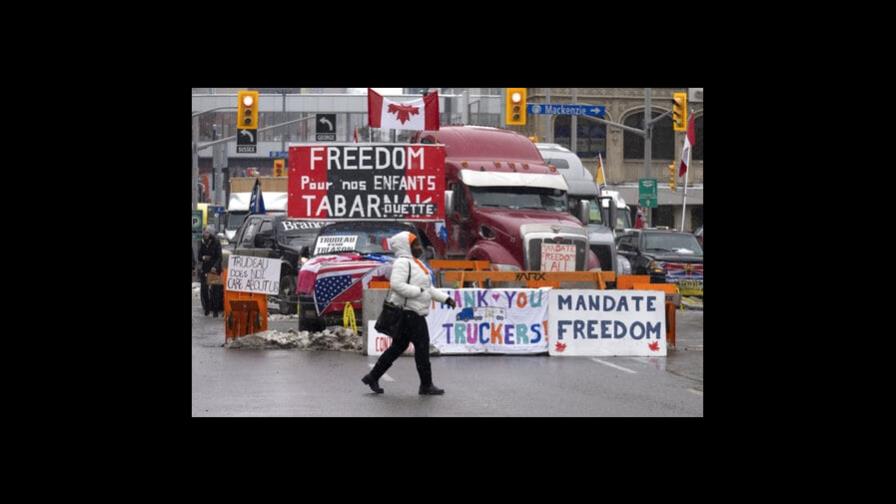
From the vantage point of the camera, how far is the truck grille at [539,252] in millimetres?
23625

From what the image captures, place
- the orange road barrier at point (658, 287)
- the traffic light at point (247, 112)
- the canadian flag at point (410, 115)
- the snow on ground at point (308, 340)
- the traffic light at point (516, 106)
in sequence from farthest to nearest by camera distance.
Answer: the traffic light at point (247, 112) → the traffic light at point (516, 106) → the canadian flag at point (410, 115) → the orange road barrier at point (658, 287) → the snow on ground at point (308, 340)

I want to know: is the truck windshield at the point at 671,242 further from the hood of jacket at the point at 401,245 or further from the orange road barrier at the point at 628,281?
the hood of jacket at the point at 401,245

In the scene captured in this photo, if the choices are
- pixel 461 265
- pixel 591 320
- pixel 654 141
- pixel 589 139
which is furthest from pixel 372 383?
pixel 654 141

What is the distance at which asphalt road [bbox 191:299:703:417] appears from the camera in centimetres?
1295

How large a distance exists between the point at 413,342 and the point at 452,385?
54.8 inches

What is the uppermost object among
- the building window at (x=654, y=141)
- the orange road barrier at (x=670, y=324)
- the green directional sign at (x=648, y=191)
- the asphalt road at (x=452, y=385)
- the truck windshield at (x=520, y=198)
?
the building window at (x=654, y=141)

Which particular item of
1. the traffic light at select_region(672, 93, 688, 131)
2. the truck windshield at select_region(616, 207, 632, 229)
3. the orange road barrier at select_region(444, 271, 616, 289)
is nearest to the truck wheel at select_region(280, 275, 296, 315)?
the orange road barrier at select_region(444, 271, 616, 289)

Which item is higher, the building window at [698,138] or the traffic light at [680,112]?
the building window at [698,138]

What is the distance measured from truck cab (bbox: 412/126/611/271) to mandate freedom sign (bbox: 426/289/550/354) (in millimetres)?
4717

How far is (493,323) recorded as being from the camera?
61.8 feet

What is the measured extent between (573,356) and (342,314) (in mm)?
3665

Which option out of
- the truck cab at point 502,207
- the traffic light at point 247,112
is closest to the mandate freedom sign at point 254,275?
the truck cab at point 502,207
